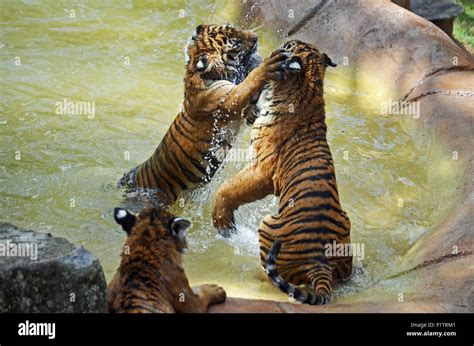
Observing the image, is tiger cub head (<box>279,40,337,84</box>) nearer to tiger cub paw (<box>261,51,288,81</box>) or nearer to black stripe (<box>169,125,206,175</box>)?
tiger cub paw (<box>261,51,288,81</box>)

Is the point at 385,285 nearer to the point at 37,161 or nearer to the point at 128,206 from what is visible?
the point at 128,206

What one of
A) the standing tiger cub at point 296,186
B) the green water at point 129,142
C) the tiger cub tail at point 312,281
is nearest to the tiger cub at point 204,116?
the green water at point 129,142

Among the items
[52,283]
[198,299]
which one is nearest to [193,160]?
[198,299]

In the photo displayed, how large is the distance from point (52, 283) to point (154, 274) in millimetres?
465

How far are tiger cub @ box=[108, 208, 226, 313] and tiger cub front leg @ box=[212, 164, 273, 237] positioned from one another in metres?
1.34

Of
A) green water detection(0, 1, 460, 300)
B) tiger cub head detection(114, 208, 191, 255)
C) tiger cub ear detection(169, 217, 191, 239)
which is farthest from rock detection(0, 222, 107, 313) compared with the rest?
green water detection(0, 1, 460, 300)

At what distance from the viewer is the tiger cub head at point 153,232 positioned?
359 cm

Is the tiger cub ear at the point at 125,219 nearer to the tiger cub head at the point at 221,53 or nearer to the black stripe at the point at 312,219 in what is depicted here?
the black stripe at the point at 312,219

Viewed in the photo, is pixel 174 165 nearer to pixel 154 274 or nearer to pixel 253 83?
pixel 253 83

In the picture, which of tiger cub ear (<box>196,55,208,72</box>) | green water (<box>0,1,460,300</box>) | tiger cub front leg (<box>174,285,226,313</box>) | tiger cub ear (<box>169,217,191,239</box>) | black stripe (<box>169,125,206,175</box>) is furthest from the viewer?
black stripe (<box>169,125,206,175</box>)

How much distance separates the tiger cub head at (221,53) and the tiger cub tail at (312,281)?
1736mm

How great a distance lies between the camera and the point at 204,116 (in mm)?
5512

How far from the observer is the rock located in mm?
3211

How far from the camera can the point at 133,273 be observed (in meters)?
3.44
